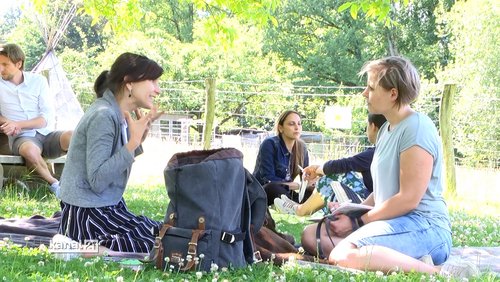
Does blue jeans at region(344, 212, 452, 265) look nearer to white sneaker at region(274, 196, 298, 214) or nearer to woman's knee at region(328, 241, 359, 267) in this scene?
woman's knee at region(328, 241, 359, 267)

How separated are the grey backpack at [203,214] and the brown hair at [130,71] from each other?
3.21 ft

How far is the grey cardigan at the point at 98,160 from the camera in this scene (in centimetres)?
416

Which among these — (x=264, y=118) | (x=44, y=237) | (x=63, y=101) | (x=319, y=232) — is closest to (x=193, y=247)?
(x=319, y=232)

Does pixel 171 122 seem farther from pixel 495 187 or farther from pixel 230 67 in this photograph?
pixel 495 187

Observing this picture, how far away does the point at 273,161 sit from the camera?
7.59 meters

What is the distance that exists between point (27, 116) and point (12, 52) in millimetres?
765

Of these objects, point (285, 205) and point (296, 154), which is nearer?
point (285, 205)

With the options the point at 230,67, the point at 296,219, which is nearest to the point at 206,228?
the point at 296,219

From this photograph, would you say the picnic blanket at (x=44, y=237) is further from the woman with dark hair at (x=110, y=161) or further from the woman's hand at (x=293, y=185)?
the woman's hand at (x=293, y=185)

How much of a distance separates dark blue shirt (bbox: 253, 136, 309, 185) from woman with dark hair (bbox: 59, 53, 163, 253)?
3096mm

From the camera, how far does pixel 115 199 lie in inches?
175

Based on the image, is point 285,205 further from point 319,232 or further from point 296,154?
point 319,232

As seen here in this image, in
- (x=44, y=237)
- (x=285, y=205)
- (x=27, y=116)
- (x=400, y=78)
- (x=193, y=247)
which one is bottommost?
(x=285, y=205)

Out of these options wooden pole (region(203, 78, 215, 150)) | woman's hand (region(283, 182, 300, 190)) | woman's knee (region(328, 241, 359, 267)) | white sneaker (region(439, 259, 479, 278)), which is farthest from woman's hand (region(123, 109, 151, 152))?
wooden pole (region(203, 78, 215, 150))
